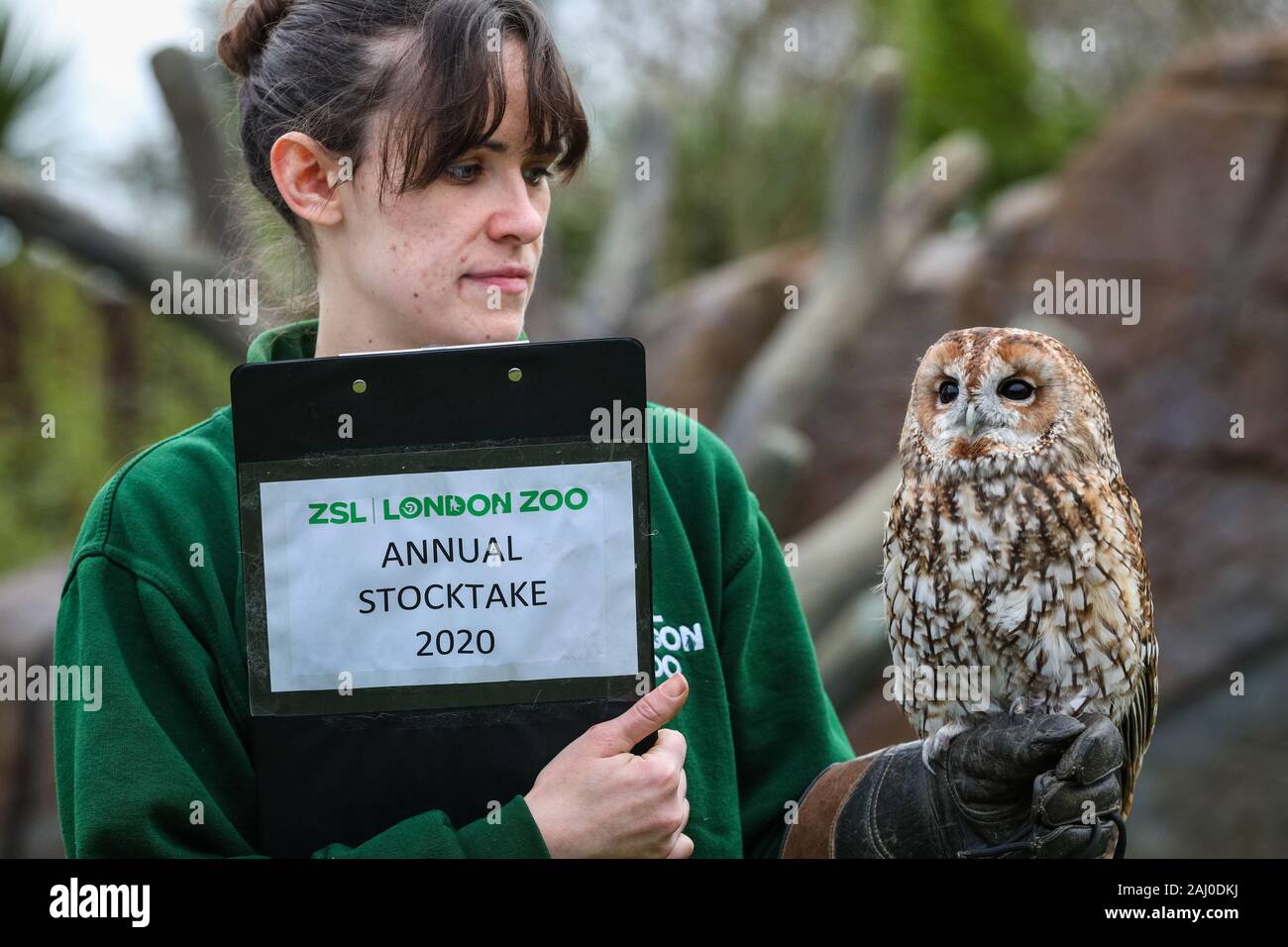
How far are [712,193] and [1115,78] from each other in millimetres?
2636

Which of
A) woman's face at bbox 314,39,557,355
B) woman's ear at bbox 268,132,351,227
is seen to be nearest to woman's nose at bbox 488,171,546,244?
woman's face at bbox 314,39,557,355

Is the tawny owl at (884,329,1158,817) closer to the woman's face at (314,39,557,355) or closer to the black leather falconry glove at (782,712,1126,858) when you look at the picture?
the black leather falconry glove at (782,712,1126,858)

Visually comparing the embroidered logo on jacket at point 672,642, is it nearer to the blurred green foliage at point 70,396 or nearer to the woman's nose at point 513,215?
the woman's nose at point 513,215

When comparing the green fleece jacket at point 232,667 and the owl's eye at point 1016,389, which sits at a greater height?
the owl's eye at point 1016,389

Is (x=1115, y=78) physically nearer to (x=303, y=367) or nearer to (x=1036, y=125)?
(x=1036, y=125)

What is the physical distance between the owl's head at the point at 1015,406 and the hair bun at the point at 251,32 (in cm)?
76

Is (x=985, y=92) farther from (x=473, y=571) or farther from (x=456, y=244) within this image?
(x=473, y=571)

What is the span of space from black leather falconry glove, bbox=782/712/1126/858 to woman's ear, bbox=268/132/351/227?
2.49ft

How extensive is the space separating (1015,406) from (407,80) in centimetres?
67

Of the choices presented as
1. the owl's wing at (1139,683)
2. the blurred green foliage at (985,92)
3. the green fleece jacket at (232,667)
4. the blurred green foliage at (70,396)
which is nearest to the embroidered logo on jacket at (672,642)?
the green fleece jacket at (232,667)

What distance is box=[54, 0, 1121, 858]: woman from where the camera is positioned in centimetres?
100

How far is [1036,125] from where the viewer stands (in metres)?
7.23

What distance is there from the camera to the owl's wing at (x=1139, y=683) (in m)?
1.26

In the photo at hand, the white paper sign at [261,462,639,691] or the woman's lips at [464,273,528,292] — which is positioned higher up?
the woman's lips at [464,273,528,292]
